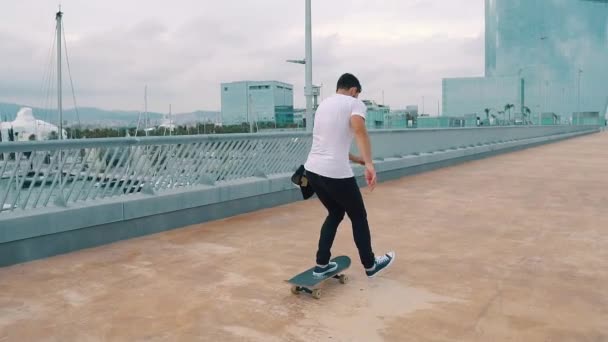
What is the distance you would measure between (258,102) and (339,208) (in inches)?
2760

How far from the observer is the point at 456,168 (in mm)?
16844

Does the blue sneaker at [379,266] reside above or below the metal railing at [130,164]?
below

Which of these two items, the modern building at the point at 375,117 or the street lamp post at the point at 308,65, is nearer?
the street lamp post at the point at 308,65

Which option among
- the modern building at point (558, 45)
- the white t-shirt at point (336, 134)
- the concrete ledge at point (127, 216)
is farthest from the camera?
the modern building at point (558, 45)

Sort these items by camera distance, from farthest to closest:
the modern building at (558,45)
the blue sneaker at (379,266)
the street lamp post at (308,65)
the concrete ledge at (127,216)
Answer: the modern building at (558,45) → the street lamp post at (308,65) → the concrete ledge at (127,216) → the blue sneaker at (379,266)

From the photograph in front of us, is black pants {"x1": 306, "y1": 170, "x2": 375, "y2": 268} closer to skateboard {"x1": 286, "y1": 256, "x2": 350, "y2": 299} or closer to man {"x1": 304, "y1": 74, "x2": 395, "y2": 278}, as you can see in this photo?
man {"x1": 304, "y1": 74, "x2": 395, "y2": 278}

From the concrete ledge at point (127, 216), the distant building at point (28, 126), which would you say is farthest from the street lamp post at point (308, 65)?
the distant building at point (28, 126)

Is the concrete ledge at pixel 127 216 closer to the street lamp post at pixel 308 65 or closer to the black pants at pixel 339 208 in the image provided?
the black pants at pixel 339 208

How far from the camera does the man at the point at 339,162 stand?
469 centimetres

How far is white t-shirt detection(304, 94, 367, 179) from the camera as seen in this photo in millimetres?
Answer: 4691

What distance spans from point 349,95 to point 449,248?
2501 millimetres

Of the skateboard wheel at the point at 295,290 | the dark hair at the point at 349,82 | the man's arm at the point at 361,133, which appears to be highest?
the dark hair at the point at 349,82

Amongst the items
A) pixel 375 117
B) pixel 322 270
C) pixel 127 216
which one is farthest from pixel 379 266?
pixel 375 117

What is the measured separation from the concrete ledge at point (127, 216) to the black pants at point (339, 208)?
294cm
